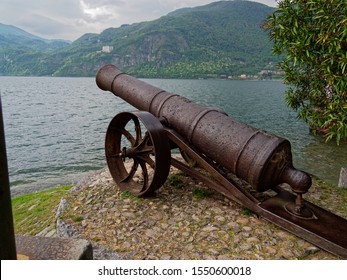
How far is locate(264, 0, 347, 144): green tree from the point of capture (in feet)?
18.1

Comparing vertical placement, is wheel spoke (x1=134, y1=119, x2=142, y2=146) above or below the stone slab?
above

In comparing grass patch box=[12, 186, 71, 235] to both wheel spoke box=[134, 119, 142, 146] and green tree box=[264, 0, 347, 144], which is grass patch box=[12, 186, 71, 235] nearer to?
wheel spoke box=[134, 119, 142, 146]

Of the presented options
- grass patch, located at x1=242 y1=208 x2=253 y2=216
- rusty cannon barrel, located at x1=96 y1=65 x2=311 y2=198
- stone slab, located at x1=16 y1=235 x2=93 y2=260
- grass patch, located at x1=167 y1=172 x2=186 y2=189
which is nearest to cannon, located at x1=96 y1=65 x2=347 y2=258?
rusty cannon barrel, located at x1=96 y1=65 x2=311 y2=198

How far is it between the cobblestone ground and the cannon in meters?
0.25

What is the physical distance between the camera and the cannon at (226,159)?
195 inches

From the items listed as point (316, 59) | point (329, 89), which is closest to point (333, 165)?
point (329, 89)

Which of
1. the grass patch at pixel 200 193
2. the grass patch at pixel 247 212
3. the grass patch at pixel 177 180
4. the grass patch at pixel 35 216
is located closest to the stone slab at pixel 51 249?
the grass patch at pixel 35 216

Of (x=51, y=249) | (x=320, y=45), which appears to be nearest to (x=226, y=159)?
(x=320, y=45)

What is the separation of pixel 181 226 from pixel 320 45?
174 inches

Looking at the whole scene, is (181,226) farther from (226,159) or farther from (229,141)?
(229,141)

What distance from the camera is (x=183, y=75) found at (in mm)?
162000

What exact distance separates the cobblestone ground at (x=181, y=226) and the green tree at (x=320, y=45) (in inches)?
78.8

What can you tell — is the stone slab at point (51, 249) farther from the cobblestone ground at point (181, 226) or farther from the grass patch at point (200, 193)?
the grass patch at point (200, 193)

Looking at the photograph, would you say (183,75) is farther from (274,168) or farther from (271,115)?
(274,168)
